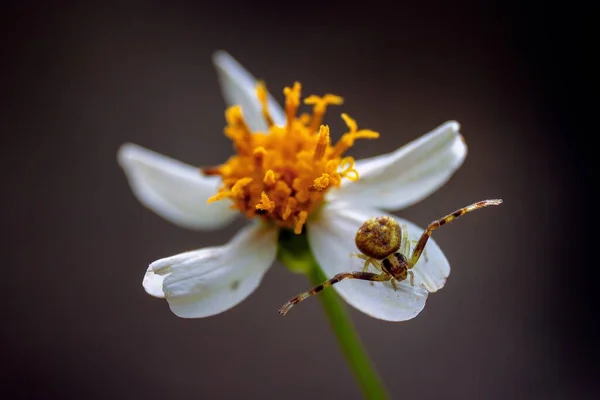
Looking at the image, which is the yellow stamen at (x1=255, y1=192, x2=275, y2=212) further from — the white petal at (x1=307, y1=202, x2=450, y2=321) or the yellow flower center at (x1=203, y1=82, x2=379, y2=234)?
the white petal at (x1=307, y1=202, x2=450, y2=321)

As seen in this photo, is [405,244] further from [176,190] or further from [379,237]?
[176,190]

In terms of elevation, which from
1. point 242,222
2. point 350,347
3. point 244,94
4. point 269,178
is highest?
point 242,222

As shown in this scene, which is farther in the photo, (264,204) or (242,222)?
(242,222)

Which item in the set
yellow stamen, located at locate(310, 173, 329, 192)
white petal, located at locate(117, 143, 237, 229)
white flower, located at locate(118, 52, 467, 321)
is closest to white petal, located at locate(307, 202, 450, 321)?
white flower, located at locate(118, 52, 467, 321)

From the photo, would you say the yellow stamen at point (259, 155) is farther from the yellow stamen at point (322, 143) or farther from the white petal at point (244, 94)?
the white petal at point (244, 94)

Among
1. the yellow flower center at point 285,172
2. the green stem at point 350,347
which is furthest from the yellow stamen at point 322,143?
the green stem at point 350,347

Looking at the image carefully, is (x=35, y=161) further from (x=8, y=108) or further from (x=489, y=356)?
(x=489, y=356)

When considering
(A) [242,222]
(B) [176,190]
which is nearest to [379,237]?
(B) [176,190]
